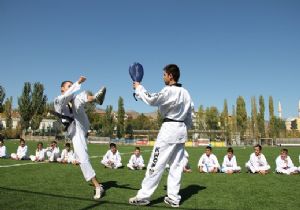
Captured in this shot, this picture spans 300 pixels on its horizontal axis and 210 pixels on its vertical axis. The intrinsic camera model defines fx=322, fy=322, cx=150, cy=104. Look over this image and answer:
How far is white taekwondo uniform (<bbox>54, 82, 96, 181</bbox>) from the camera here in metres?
6.47

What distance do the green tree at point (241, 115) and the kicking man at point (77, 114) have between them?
80093 millimetres

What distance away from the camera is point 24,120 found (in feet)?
228

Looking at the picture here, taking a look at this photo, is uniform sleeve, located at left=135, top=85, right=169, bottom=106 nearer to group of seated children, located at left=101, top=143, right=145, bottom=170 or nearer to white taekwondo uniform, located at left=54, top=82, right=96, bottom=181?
white taekwondo uniform, located at left=54, top=82, right=96, bottom=181

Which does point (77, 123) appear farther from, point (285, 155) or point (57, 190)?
point (285, 155)

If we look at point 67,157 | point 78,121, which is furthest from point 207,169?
point 78,121

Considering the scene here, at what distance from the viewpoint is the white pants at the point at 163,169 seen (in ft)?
18.8

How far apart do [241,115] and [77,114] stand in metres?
81.7

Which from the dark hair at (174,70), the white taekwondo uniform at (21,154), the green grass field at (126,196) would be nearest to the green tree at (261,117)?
the white taekwondo uniform at (21,154)

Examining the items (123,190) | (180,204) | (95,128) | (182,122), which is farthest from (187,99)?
(95,128)

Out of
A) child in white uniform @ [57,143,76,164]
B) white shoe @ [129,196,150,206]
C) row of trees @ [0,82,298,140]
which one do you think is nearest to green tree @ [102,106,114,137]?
row of trees @ [0,82,298,140]

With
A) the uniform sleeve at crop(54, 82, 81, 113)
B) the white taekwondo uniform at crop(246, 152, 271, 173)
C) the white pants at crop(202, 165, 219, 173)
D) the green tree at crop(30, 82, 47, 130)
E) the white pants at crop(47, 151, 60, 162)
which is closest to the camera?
the uniform sleeve at crop(54, 82, 81, 113)

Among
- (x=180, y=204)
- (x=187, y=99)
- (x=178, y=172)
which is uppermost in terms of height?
(x=187, y=99)

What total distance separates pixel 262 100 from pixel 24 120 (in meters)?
58.1

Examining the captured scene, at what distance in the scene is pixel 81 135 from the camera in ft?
22.1
